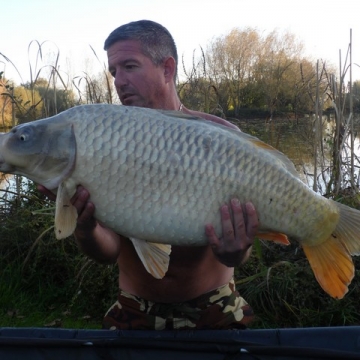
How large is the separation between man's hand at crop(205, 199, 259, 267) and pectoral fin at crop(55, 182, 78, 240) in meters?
0.34

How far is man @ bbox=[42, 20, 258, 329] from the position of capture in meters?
1.61

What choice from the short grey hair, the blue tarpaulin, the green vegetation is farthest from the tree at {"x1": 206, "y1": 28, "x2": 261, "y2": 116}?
the blue tarpaulin

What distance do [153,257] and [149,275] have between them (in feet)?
0.96

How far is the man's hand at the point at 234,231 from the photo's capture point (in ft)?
4.21

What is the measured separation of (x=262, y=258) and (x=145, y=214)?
69.8 inches

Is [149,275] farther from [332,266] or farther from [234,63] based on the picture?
[234,63]

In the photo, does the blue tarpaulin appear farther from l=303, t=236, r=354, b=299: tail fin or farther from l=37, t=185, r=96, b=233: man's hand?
l=37, t=185, r=96, b=233: man's hand

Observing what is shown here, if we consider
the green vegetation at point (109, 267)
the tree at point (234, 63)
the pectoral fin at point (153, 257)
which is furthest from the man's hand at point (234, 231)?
the tree at point (234, 63)

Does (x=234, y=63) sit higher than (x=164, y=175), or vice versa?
(x=234, y=63)

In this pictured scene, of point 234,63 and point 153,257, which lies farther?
point 234,63

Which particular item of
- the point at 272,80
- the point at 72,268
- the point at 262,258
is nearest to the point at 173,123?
the point at 262,258

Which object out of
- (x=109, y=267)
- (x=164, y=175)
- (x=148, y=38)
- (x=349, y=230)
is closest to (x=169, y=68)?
(x=148, y=38)

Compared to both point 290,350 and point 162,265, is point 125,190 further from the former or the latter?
point 290,350

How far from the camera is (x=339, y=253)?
4.54ft
